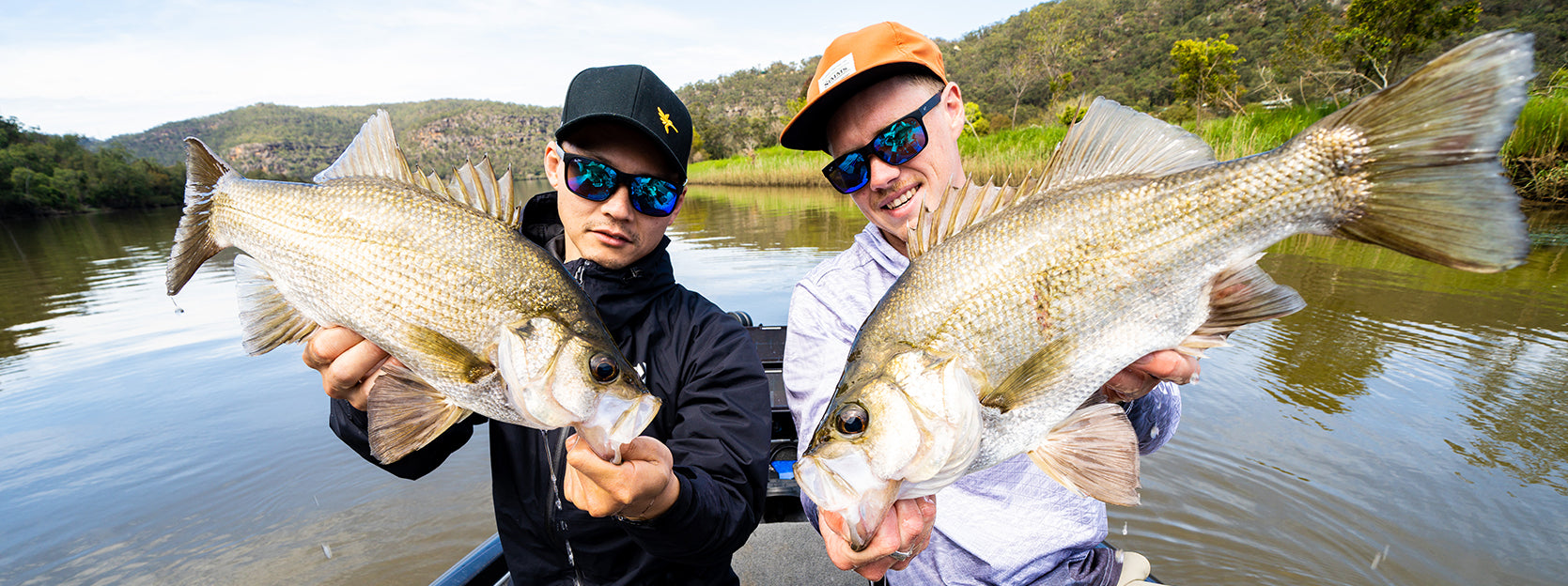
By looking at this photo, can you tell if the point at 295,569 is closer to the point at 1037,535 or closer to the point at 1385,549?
the point at 1037,535

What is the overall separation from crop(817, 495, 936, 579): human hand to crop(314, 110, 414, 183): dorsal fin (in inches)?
61.9

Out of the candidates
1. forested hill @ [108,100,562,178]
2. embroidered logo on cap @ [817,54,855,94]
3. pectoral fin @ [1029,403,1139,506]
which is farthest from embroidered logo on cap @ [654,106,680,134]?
forested hill @ [108,100,562,178]

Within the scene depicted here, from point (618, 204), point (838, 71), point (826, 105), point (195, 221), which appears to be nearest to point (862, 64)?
point (838, 71)

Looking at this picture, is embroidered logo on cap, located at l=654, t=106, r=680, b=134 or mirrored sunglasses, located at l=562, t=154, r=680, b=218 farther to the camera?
embroidered logo on cap, located at l=654, t=106, r=680, b=134

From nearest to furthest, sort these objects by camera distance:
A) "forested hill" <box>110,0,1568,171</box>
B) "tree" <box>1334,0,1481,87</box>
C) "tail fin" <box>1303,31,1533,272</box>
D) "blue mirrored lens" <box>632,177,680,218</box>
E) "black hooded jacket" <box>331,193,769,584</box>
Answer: "tail fin" <box>1303,31,1533,272</box>
"black hooded jacket" <box>331,193,769,584</box>
"blue mirrored lens" <box>632,177,680,218</box>
"tree" <box>1334,0,1481,87</box>
"forested hill" <box>110,0,1568,171</box>

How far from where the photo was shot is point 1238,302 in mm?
1460

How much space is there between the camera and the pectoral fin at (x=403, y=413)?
5.37ft

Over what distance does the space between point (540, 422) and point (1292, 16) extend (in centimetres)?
8171

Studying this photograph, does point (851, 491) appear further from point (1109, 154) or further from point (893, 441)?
point (1109, 154)

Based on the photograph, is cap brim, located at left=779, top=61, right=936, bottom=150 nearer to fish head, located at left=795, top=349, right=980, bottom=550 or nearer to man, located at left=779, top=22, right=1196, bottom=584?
man, located at left=779, top=22, right=1196, bottom=584

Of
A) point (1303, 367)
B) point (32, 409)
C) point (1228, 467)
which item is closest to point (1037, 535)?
point (1228, 467)

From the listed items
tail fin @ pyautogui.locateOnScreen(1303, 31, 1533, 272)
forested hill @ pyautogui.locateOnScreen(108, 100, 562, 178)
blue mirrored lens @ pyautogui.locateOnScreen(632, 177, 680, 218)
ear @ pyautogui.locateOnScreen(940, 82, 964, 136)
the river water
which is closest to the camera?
tail fin @ pyautogui.locateOnScreen(1303, 31, 1533, 272)

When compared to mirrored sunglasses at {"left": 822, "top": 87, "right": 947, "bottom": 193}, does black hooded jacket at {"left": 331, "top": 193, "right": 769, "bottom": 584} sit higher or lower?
lower

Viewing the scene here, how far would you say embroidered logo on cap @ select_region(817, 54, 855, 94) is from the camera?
7.88ft
